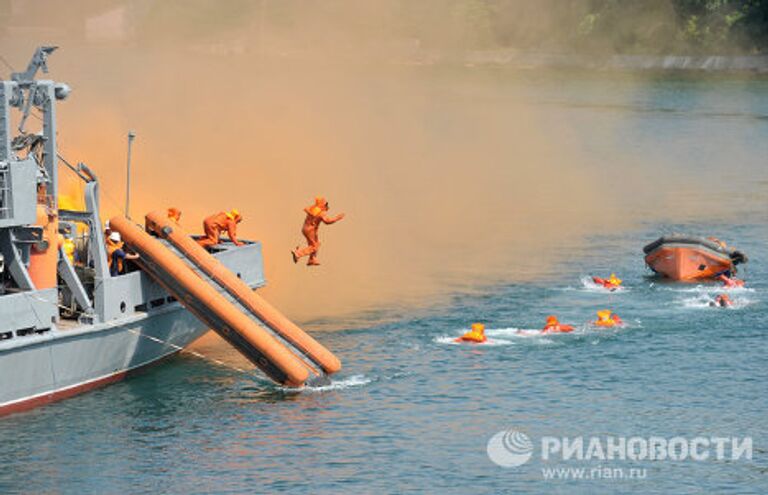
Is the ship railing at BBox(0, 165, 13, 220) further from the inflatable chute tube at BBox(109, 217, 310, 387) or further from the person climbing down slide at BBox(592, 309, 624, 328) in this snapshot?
the person climbing down slide at BBox(592, 309, 624, 328)

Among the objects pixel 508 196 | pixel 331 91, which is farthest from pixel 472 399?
pixel 331 91

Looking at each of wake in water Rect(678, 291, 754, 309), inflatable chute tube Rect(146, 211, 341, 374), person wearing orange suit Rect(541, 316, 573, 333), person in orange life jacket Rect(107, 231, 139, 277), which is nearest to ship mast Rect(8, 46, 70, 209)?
person in orange life jacket Rect(107, 231, 139, 277)

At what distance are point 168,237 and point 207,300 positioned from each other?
148 inches

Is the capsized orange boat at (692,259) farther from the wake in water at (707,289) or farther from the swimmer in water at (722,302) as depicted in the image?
the swimmer in water at (722,302)

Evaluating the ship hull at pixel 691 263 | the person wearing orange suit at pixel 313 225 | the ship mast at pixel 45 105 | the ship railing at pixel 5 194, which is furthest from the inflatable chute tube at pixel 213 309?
the ship hull at pixel 691 263

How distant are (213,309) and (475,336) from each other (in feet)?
38.3

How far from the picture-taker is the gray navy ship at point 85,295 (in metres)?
57.4

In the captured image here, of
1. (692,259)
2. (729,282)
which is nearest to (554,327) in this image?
(729,282)

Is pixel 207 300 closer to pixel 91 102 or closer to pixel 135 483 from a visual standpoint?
pixel 135 483

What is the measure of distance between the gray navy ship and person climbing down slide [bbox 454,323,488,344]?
28.3 feet

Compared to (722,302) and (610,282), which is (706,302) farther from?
(610,282)

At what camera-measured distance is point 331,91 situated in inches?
7279

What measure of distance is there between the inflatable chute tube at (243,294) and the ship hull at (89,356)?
1968 mm

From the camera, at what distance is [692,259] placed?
8212 centimetres
